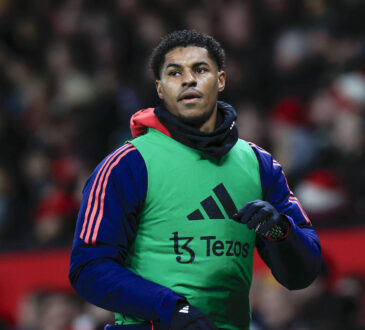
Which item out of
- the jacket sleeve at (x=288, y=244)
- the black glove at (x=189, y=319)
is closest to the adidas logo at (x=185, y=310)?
the black glove at (x=189, y=319)

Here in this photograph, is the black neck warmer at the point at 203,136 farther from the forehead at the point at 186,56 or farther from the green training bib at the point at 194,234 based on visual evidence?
the forehead at the point at 186,56

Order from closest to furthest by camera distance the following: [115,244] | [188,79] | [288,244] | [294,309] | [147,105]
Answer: [115,244] < [288,244] < [188,79] < [294,309] < [147,105]

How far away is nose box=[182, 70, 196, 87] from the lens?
2875 millimetres

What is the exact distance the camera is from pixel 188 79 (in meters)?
2.88

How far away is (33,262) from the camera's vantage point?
696 centimetres

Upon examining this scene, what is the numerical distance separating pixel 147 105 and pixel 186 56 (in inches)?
166

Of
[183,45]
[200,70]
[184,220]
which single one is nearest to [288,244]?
[184,220]

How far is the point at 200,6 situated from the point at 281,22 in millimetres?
1103

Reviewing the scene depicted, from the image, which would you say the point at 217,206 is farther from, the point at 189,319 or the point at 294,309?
the point at 294,309

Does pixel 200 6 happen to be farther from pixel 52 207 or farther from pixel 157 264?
pixel 157 264

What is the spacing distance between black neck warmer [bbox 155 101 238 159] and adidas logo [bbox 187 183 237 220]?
13 cm

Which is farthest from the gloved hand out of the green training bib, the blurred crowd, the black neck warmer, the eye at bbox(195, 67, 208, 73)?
the blurred crowd

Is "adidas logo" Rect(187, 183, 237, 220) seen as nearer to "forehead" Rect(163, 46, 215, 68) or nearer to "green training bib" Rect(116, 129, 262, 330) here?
"green training bib" Rect(116, 129, 262, 330)

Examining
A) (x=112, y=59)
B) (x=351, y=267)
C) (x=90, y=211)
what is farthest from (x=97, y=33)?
(x=90, y=211)
